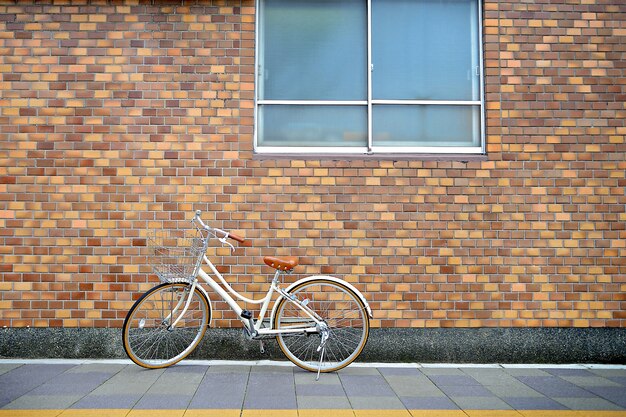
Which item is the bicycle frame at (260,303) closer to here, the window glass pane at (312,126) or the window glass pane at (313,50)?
the window glass pane at (312,126)

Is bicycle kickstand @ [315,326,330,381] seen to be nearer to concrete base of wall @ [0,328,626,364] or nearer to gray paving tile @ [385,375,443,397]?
gray paving tile @ [385,375,443,397]

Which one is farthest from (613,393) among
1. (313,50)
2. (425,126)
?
(313,50)

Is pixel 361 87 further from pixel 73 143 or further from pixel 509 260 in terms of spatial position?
pixel 73 143

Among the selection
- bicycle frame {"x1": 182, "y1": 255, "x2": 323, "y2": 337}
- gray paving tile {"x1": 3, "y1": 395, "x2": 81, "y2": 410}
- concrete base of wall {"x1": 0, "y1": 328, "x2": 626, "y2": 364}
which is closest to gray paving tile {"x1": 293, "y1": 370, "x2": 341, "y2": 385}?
bicycle frame {"x1": 182, "y1": 255, "x2": 323, "y2": 337}

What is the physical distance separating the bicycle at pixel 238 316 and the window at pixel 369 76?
140cm

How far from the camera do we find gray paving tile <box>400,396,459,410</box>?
12.5 ft

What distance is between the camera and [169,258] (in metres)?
5.18

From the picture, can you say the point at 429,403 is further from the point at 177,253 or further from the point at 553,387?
the point at 177,253

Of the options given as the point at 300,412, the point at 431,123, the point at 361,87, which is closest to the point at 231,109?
the point at 361,87

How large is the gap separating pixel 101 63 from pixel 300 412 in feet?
12.5

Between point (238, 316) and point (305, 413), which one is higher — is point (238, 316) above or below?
above

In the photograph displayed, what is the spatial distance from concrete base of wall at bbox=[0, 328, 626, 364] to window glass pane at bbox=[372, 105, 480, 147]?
186cm

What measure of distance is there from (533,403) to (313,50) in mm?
3776

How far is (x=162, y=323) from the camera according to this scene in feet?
15.4
